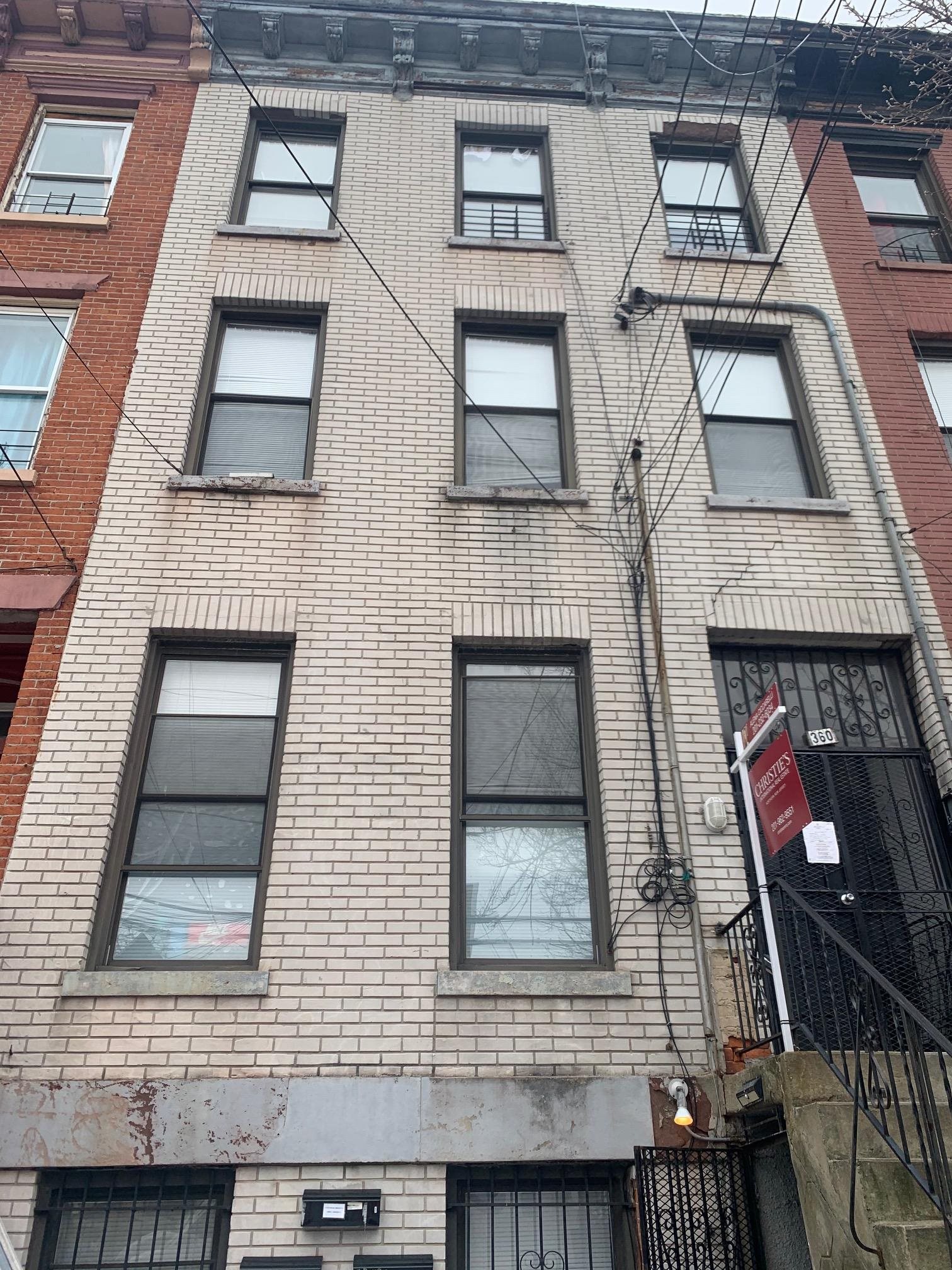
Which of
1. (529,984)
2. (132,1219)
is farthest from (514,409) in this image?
(132,1219)

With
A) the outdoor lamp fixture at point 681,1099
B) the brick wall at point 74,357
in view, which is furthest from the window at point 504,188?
the outdoor lamp fixture at point 681,1099

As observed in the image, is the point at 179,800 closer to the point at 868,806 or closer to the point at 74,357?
the point at 74,357

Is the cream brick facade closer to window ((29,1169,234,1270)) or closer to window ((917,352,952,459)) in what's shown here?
window ((29,1169,234,1270))

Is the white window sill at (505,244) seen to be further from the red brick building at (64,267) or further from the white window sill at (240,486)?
the white window sill at (240,486)

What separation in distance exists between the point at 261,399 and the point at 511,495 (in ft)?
8.50

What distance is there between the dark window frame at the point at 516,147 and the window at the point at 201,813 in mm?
5574

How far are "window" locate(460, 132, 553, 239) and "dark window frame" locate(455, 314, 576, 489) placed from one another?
4.37 feet

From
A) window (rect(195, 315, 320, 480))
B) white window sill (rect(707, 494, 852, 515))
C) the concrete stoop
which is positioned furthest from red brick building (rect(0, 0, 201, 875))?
white window sill (rect(707, 494, 852, 515))

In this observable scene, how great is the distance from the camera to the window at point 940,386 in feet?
31.2

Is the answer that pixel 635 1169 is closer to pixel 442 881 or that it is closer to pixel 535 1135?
pixel 535 1135

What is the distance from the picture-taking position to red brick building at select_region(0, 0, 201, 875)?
760 centimetres

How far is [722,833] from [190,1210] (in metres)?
4.10

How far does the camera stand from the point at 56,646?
729 centimetres

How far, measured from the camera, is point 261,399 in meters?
8.97
